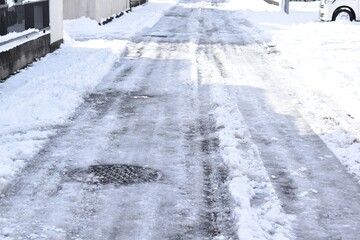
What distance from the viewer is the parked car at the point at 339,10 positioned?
29.5 meters

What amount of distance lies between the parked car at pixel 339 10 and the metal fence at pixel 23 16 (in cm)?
1545

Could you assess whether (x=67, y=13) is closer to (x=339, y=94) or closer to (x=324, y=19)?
(x=324, y=19)

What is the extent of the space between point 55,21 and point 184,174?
13.7 metres

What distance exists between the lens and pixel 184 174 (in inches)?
287

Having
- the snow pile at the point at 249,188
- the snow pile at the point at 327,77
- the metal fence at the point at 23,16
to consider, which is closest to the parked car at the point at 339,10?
the snow pile at the point at 327,77

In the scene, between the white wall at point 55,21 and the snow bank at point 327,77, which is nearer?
the snow bank at point 327,77

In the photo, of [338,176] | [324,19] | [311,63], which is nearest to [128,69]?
[311,63]

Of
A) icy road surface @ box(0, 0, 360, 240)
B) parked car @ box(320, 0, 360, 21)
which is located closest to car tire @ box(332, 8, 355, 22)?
parked car @ box(320, 0, 360, 21)

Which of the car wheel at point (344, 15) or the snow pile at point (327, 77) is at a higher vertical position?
the car wheel at point (344, 15)

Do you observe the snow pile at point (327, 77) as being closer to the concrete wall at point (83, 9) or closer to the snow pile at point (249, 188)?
the snow pile at point (249, 188)

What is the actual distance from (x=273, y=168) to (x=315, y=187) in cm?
76

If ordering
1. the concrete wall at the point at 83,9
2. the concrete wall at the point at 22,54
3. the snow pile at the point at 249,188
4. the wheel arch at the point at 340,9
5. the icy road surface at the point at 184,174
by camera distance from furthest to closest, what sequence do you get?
1. the wheel arch at the point at 340,9
2. the concrete wall at the point at 83,9
3. the concrete wall at the point at 22,54
4. the icy road surface at the point at 184,174
5. the snow pile at the point at 249,188

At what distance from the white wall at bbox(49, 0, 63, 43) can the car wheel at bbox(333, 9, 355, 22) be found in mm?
14659

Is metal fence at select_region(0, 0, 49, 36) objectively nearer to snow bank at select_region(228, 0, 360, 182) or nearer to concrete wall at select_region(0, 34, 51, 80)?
concrete wall at select_region(0, 34, 51, 80)
